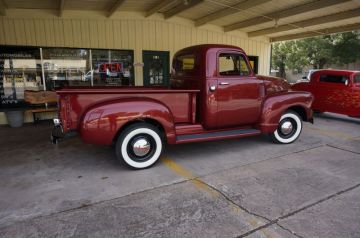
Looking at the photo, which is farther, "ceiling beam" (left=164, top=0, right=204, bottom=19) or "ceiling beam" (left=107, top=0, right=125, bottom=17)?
"ceiling beam" (left=164, top=0, right=204, bottom=19)

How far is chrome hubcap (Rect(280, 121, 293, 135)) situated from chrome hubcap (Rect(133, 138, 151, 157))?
124 inches

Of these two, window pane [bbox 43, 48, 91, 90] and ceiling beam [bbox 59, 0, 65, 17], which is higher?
ceiling beam [bbox 59, 0, 65, 17]

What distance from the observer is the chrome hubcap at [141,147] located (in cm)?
432

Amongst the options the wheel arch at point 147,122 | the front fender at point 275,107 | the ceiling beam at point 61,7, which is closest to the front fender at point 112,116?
the wheel arch at point 147,122

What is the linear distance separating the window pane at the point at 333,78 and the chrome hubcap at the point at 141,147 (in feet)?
23.6

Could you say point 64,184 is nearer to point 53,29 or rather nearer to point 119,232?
point 119,232

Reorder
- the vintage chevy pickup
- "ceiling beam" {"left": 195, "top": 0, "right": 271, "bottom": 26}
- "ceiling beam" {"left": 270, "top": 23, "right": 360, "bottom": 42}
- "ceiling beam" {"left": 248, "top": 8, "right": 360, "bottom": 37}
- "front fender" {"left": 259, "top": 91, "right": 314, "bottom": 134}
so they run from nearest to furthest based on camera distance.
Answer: "front fender" {"left": 259, "top": 91, "right": 314, "bottom": 134}, "ceiling beam" {"left": 195, "top": 0, "right": 271, "bottom": 26}, "ceiling beam" {"left": 248, "top": 8, "right": 360, "bottom": 37}, the vintage chevy pickup, "ceiling beam" {"left": 270, "top": 23, "right": 360, "bottom": 42}

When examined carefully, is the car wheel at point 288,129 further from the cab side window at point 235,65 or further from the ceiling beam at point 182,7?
the ceiling beam at point 182,7

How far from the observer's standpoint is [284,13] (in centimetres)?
825

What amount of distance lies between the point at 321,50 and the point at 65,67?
20747 millimetres

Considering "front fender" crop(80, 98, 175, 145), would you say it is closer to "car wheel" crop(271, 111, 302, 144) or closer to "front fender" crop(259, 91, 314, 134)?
"front fender" crop(259, 91, 314, 134)

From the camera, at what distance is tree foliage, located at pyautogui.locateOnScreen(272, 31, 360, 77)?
20.1m

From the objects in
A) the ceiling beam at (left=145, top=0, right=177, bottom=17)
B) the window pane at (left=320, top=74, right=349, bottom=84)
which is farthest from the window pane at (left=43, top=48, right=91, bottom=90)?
the window pane at (left=320, top=74, right=349, bottom=84)

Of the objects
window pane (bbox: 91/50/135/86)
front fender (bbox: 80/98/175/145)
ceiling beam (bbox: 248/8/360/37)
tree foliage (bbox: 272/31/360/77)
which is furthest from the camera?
tree foliage (bbox: 272/31/360/77)
